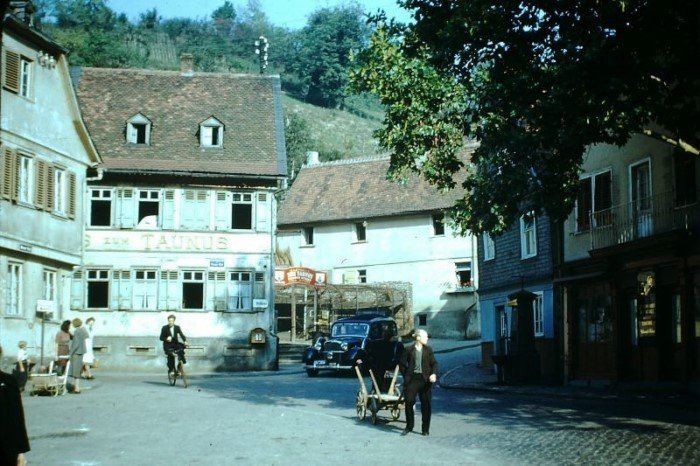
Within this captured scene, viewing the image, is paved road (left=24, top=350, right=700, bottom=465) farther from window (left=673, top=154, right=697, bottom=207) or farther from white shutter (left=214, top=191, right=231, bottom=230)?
white shutter (left=214, top=191, right=231, bottom=230)

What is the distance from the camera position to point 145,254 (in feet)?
131

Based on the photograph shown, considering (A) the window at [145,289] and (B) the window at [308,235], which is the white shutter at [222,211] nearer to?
(A) the window at [145,289]

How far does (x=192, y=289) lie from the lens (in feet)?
133

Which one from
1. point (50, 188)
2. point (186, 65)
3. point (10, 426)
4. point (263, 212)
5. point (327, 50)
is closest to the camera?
point (10, 426)

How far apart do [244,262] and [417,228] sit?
19.4m

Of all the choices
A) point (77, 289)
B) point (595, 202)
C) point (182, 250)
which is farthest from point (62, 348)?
point (595, 202)

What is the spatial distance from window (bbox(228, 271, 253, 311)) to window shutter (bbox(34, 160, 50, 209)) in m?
10.1

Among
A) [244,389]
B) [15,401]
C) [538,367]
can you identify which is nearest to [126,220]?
[244,389]

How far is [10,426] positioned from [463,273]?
165ft

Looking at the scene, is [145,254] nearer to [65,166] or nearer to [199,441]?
[65,166]

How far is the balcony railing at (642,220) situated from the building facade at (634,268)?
0.03 meters

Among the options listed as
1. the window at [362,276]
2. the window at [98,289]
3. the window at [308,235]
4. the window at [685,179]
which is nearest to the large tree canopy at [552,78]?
the window at [685,179]

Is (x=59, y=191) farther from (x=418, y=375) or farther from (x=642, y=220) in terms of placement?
(x=418, y=375)

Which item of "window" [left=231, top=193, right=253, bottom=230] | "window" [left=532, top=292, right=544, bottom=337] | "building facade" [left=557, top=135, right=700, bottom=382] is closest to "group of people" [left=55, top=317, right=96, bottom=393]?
"window" [left=231, top=193, right=253, bottom=230]
